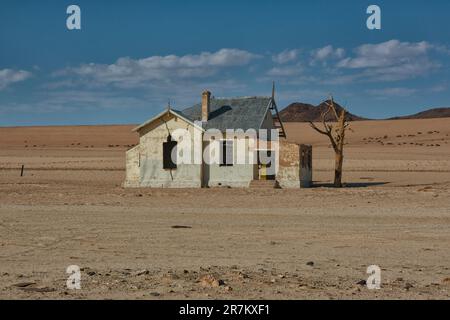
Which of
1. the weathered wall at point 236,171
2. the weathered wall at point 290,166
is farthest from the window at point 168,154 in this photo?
the weathered wall at point 290,166

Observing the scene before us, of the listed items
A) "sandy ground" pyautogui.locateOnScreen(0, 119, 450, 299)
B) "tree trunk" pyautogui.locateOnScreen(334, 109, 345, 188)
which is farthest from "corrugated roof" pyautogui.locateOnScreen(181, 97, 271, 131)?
"sandy ground" pyautogui.locateOnScreen(0, 119, 450, 299)

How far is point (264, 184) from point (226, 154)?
88.3 inches

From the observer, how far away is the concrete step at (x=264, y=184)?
28.8 m

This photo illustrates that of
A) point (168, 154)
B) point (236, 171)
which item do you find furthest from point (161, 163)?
point (236, 171)

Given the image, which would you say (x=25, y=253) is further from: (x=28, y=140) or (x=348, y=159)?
(x=28, y=140)

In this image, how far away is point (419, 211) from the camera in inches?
762

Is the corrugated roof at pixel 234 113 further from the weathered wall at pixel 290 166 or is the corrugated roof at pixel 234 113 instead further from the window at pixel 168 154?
the weathered wall at pixel 290 166

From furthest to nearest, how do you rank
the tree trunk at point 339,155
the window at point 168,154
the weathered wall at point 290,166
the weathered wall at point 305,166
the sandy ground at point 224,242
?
1. the tree trunk at point 339,155
2. the window at point 168,154
3. the weathered wall at point 305,166
4. the weathered wall at point 290,166
5. the sandy ground at point 224,242

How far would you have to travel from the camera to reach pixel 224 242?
1281 centimetres

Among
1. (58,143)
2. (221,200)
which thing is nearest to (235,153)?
(221,200)

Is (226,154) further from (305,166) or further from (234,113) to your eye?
(305,166)

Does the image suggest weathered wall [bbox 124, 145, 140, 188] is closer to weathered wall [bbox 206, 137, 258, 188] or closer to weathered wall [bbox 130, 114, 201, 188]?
weathered wall [bbox 130, 114, 201, 188]

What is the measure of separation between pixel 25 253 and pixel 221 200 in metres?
12.4

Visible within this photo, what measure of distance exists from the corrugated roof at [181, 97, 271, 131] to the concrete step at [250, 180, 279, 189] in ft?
7.91
